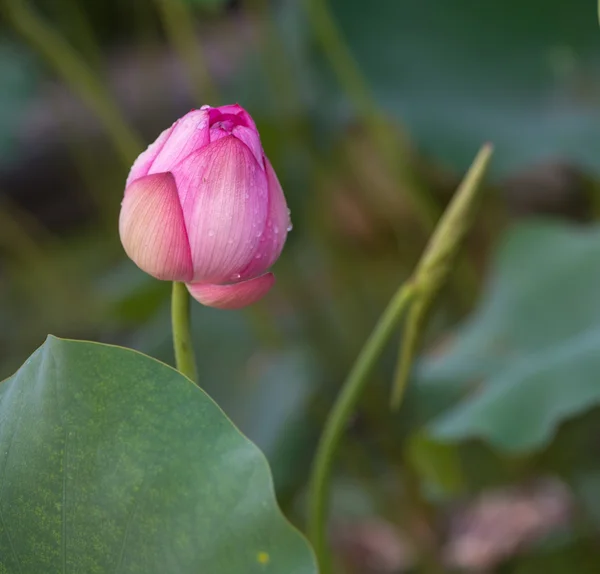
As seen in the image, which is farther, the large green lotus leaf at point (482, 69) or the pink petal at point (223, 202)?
the large green lotus leaf at point (482, 69)

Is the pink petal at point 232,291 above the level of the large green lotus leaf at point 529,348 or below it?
above

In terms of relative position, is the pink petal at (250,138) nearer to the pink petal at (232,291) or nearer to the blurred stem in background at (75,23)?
the pink petal at (232,291)

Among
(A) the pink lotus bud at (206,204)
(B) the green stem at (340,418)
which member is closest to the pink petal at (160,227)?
(A) the pink lotus bud at (206,204)

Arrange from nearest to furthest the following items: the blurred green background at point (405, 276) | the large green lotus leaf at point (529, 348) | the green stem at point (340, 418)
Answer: the green stem at point (340, 418), the large green lotus leaf at point (529, 348), the blurred green background at point (405, 276)

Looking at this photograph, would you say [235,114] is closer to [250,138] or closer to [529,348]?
[250,138]

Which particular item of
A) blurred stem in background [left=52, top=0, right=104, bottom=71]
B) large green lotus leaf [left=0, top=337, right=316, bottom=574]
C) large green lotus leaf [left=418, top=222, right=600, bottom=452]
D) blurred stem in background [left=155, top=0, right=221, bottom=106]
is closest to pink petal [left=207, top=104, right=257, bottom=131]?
large green lotus leaf [left=0, top=337, right=316, bottom=574]

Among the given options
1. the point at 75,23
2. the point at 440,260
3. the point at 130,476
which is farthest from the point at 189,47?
the point at 130,476
